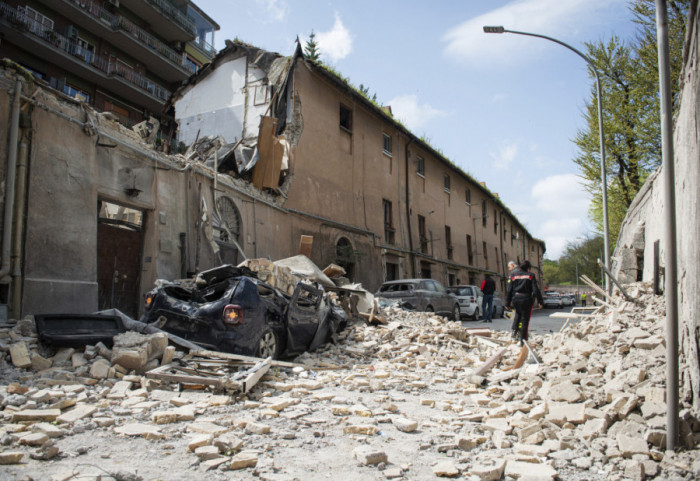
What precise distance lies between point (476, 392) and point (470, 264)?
27.6m

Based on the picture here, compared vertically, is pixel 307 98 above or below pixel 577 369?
above

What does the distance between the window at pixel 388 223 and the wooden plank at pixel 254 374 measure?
55.3 ft

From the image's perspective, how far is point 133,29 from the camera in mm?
24750

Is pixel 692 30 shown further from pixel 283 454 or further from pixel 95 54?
pixel 95 54

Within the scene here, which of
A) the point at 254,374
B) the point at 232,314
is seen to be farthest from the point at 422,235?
the point at 254,374

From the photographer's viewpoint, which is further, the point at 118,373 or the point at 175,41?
the point at 175,41

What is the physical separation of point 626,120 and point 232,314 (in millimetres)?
17094

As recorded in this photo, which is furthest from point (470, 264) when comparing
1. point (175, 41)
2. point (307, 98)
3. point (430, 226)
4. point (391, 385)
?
point (391, 385)

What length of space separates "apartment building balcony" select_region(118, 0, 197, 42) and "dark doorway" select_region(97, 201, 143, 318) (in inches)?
769

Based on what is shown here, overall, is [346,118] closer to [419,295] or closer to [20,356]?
[419,295]

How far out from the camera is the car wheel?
6492 millimetres

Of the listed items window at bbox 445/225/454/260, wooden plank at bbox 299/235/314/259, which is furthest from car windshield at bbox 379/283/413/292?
window at bbox 445/225/454/260

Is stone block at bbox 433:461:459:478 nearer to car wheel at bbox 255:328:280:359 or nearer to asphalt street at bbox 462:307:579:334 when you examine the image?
car wheel at bbox 255:328:280:359

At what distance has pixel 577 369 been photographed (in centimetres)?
491
